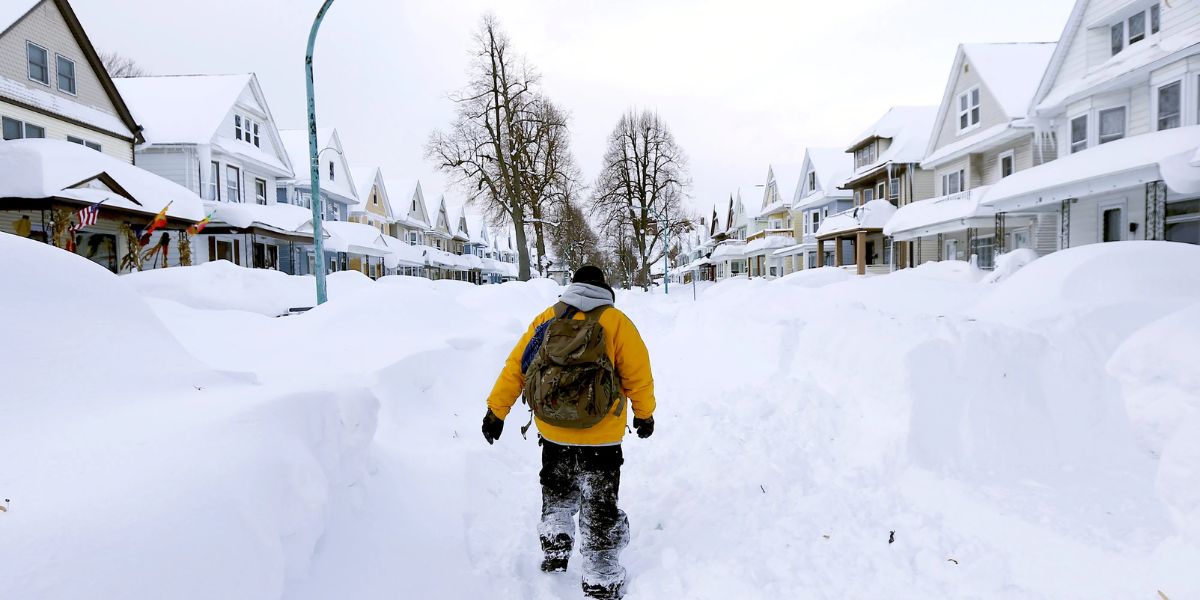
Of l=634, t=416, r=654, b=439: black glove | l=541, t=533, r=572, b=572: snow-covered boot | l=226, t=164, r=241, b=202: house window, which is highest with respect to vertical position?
l=226, t=164, r=241, b=202: house window

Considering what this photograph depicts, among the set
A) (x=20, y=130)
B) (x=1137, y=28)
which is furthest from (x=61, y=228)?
(x=1137, y=28)

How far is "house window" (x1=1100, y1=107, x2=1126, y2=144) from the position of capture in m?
15.5

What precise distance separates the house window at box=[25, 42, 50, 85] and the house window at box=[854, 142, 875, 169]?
34493 mm

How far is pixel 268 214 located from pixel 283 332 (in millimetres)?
18264

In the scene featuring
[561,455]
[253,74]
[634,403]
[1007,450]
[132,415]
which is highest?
[253,74]

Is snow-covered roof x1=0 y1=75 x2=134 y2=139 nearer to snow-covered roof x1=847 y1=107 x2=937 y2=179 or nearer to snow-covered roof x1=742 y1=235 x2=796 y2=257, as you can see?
snow-covered roof x1=847 y1=107 x2=937 y2=179

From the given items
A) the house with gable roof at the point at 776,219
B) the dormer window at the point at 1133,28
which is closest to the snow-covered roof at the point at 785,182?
the house with gable roof at the point at 776,219

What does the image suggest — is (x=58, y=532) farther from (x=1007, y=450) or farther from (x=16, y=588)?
(x=1007, y=450)

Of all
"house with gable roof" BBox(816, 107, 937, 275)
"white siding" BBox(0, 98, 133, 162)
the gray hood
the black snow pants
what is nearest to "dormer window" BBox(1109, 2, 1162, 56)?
"house with gable roof" BBox(816, 107, 937, 275)

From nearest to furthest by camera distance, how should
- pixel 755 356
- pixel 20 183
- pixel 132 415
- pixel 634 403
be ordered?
pixel 132 415
pixel 634 403
pixel 755 356
pixel 20 183

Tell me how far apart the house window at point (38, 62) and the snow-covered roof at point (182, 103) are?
361cm

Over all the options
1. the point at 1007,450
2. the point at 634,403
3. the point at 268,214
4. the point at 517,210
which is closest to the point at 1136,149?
the point at 1007,450

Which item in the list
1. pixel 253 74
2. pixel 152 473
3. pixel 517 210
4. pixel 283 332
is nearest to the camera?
pixel 152 473

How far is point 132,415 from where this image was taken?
238cm
